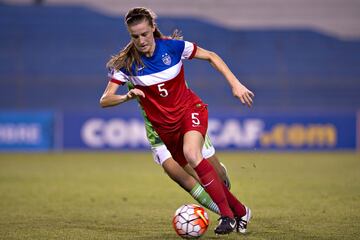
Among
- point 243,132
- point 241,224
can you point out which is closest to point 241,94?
point 241,224

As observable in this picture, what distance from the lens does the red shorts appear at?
22.0ft

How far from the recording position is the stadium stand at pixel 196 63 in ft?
75.8

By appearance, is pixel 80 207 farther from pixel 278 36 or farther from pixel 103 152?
pixel 278 36

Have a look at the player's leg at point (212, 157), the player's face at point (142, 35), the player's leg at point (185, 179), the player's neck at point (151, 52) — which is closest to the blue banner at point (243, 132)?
the player's leg at point (212, 157)

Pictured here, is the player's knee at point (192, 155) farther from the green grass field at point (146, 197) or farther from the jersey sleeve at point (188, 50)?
the jersey sleeve at point (188, 50)

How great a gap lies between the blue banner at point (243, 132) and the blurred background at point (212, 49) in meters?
1.15

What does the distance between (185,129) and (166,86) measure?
420 millimetres

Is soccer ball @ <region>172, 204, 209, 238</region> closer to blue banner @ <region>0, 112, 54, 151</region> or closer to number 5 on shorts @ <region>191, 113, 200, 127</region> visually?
number 5 on shorts @ <region>191, 113, 200, 127</region>

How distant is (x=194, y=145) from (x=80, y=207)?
10.8ft

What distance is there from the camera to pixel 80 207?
941 centimetres

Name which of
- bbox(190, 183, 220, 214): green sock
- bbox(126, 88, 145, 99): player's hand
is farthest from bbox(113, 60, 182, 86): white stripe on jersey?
Answer: bbox(190, 183, 220, 214): green sock

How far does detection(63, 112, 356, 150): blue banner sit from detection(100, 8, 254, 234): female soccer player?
44.0 feet

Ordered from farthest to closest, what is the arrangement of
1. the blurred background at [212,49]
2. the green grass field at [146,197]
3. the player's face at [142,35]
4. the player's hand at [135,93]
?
the blurred background at [212,49] → the green grass field at [146,197] → the player's face at [142,35] → the player's hand at [135,93]

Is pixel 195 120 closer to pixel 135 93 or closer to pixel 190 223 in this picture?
pixel 135 93
